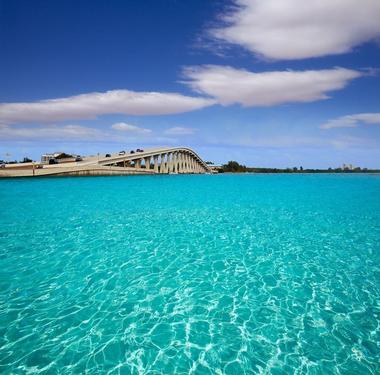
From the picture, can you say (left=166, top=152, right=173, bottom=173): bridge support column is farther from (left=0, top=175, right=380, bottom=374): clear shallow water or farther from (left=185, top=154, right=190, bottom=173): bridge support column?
(left=0, top=175, right=380, bottom=374): clear shallow water

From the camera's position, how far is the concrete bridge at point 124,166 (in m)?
59.0

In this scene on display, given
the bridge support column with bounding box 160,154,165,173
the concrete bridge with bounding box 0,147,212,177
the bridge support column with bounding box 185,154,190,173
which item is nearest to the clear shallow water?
the concrete bridge with bounding box 0,147,212,177

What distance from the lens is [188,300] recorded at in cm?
882

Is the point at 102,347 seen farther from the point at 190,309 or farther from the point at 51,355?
the point at 190,309

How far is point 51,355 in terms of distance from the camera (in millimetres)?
6246

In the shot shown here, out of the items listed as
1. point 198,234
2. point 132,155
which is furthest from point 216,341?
point 132,155

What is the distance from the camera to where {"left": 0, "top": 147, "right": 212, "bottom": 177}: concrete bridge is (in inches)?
2321

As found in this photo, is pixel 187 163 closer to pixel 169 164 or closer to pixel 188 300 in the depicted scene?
pixel 169 164

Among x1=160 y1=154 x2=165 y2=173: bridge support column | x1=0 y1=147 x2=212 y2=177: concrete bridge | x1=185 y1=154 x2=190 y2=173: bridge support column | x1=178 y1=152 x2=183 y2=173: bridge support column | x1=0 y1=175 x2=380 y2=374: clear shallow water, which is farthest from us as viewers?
x1=185 y1=154 x2=190 y2=173: bridge support column

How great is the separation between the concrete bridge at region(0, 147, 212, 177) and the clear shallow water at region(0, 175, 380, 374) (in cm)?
4552

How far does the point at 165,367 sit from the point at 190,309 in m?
2.40

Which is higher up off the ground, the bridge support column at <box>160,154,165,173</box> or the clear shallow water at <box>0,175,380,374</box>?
the bridge support column at <box>160,154,165,173</box>

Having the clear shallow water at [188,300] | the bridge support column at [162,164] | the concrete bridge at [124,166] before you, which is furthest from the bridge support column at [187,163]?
the clear shallow water at [188,300]

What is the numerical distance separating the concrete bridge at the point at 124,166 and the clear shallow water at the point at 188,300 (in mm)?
45522
